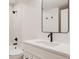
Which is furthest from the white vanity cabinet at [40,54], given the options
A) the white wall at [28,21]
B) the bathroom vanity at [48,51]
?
the white wall at [28,21]

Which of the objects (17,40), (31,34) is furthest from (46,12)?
(17,40)

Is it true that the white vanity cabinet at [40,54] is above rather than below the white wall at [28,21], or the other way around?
below

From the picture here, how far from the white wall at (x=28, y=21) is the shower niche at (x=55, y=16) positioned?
18 cm

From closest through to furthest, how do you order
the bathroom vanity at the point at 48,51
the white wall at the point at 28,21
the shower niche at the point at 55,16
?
the bathroom vanity at the point at 48,51
the shower niche at the point at 55,16
the white wall at the point at 28,21

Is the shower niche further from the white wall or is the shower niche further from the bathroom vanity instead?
the bathroom vanity

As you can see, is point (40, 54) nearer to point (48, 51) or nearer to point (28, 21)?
point (48, 51)

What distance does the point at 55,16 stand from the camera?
1.91m

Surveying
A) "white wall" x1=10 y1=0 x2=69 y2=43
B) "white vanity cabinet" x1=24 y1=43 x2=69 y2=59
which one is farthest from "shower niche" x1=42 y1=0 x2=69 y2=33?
"white vanity cabinet" x1=24 y1=43 x2=69 y2=59

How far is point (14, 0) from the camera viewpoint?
2.81 metres

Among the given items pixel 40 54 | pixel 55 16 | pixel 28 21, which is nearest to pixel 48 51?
pixel 40 54

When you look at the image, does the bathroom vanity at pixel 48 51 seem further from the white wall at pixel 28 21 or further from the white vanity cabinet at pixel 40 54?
the white wall at pixel 28 21

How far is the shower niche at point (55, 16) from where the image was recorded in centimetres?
175
